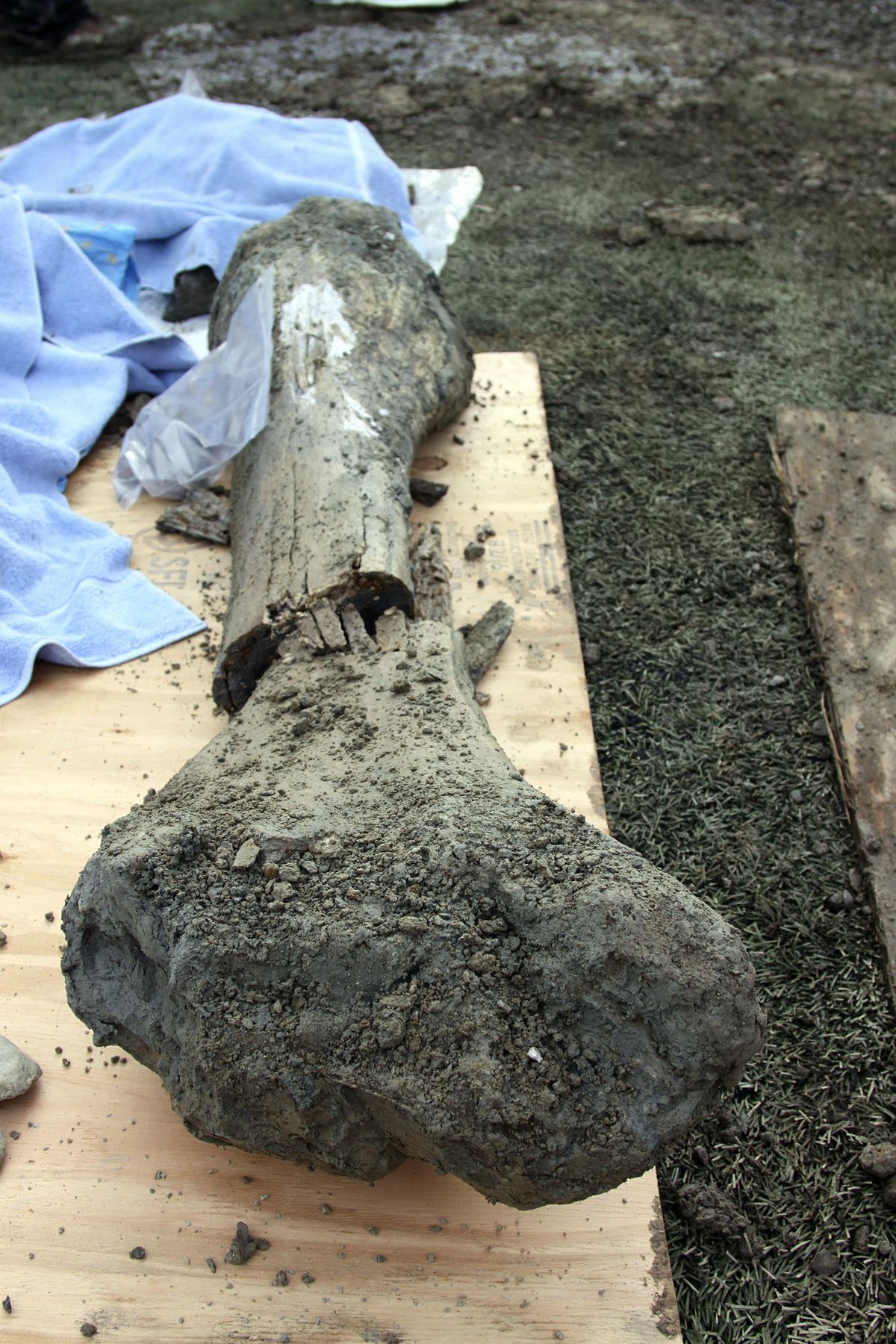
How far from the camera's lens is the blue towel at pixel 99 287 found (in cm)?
290

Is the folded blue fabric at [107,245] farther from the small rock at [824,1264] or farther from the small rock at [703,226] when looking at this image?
the small rock at [824,1264]

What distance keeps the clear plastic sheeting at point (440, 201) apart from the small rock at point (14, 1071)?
133 inches

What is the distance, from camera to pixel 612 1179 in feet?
5.25

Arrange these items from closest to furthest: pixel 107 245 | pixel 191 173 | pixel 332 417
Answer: pixel 332 417 < pixel 107 245 < pixel 191 173

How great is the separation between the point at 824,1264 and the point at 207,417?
8.30 ft

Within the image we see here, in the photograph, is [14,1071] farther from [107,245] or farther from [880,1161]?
[107,245]

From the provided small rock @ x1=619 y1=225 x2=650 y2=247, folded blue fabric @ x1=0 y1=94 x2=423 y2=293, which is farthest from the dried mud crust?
small rock @ x1=619 y1=225 x2=650 y2=247

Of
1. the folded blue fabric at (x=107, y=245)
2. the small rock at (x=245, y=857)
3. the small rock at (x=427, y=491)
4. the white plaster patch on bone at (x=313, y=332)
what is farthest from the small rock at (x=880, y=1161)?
the folded blue fabric at (x=107, y=245)

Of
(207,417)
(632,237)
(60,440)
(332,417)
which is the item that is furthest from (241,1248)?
(632,237)

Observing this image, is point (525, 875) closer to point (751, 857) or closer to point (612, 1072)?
point (612, 1072)

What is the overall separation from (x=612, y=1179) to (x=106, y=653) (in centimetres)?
182

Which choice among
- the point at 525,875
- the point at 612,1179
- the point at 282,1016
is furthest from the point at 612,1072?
the point at 282,1016

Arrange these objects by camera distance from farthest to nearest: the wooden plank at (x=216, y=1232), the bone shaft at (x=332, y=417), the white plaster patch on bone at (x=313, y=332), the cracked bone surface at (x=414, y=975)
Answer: the white plaster patch on bone at (x=313, y=332) → the bone shaft at (x=332, y=417) → the wooden plank at (x=216, y=1232) → the cracked bone surface at (x=414, y=975)

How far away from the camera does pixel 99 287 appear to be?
3.71 meters
